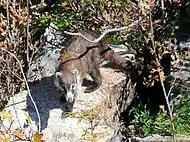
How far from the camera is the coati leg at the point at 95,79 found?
283 inches

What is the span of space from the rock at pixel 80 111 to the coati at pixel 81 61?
0.17 m

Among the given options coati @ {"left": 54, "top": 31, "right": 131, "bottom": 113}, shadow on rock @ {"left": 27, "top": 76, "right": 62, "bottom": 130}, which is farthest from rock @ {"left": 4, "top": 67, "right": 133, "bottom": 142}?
coati @ {"left": 54, "top": 31, "right": 131, "bottom": 113}

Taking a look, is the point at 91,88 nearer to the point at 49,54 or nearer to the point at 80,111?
the point at 80,111

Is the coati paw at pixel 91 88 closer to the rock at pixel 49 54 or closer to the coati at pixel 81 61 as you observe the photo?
the coati at pixel 81 61

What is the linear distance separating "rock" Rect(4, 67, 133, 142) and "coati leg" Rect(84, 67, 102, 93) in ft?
0.19

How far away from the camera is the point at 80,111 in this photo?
672 centimetres

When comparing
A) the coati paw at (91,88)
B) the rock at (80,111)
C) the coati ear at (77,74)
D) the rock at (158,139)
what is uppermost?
the coati ear at (77,74)

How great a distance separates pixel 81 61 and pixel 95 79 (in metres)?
0.32

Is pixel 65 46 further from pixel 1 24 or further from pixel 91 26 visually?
pixel 1 24

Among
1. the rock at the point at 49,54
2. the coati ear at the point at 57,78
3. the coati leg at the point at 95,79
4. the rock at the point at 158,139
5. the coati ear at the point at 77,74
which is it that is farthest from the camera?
the rock at the point at 49,54

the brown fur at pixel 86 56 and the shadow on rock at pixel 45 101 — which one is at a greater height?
the brown fur at pixel 86 56

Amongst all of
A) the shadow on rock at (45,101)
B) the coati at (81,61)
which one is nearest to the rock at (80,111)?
the shadow on rock at (45,101)

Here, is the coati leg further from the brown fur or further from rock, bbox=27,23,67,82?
rock, bbox=27,23,67,82

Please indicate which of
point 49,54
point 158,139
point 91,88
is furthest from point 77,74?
point 158,139
